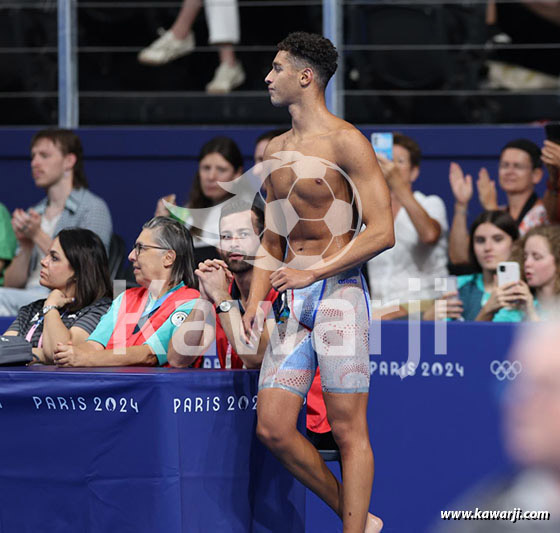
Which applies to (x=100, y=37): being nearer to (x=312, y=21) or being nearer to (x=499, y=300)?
(x=312, y=21)

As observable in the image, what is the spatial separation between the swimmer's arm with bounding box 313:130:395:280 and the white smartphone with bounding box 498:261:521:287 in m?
1.64

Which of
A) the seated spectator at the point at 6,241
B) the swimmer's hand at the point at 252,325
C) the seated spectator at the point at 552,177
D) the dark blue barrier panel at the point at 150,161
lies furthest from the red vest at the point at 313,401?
the dark blue barrier panel at the point at 150,161

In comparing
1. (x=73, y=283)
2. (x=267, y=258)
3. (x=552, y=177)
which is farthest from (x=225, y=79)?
(x=267, y=258)

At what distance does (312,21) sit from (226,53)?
66 centimetres

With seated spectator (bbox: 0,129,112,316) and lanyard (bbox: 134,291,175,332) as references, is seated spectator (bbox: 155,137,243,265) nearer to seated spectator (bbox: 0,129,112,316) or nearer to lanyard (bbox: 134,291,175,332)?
seated spectator (bbox: 0,129,112,316)

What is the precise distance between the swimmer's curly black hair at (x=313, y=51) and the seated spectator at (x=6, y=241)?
111 inches

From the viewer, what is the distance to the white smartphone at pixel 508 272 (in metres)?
5.23

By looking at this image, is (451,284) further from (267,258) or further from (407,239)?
(267,258)

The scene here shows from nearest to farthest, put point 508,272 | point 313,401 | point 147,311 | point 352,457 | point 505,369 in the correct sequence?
point 352,457, point 147,311, point 313,401, point 505,369, point 508,272

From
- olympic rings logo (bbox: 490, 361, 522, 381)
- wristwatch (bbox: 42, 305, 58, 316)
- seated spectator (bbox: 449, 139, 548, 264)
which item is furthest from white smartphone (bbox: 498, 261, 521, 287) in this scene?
wristwatch (bbox: 42, 305, 58, 316)

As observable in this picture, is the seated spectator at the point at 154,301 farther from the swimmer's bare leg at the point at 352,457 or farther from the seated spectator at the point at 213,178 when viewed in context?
the seated spectator at the point at 213,178

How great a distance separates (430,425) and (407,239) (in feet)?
4.52

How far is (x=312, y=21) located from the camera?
7.42 metres

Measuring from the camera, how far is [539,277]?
5.28 m
